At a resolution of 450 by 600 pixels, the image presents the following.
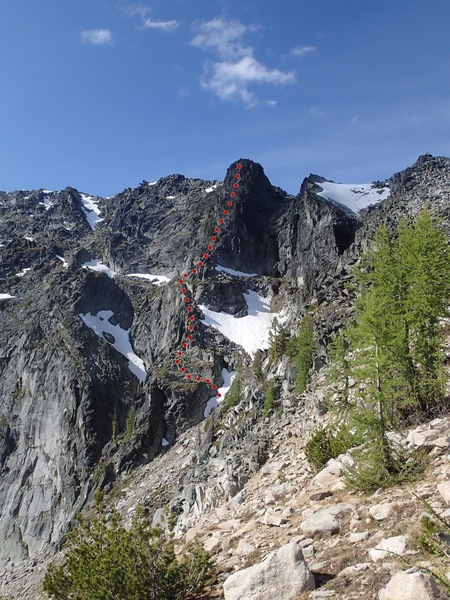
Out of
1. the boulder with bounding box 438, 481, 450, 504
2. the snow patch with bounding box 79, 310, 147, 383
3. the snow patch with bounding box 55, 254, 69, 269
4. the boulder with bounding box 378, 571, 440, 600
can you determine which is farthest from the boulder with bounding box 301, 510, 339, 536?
the snow patch with bounding box 55, 254, 69, 269

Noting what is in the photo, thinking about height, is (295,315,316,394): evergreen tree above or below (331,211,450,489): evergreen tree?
below

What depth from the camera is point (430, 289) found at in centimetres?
1739

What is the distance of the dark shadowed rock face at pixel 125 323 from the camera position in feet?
248

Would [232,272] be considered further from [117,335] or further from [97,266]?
[97,266]

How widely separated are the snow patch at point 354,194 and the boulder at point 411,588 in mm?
125965

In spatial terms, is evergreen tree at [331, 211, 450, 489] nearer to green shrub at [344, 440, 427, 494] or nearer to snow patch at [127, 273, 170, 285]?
green shrub at [344, 440, 427, 494]

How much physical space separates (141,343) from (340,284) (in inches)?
2295

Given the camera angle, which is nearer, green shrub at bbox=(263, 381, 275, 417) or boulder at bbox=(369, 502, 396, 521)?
boulder at bbox=(369, 502, 396, 521)

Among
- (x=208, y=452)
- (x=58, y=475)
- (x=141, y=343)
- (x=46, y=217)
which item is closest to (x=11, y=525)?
(x=58, y=475)

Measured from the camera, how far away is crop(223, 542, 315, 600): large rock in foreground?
7.19 m

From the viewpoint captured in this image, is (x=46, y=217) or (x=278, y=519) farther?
(x=46, y=217)

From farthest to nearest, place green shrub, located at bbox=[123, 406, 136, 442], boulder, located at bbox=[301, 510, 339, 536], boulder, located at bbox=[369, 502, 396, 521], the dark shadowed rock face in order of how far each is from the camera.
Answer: the dark shadowed rock face, green shrub, located at bbox=[123, 406, 136, 442], boulder, located at bbox=[301, 510, 339, 536], boulder, located at bbox=[369, 502, 396, 521]

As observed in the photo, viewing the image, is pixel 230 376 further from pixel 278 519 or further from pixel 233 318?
pixel 278 519

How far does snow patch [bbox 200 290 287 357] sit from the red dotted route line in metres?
3.36
